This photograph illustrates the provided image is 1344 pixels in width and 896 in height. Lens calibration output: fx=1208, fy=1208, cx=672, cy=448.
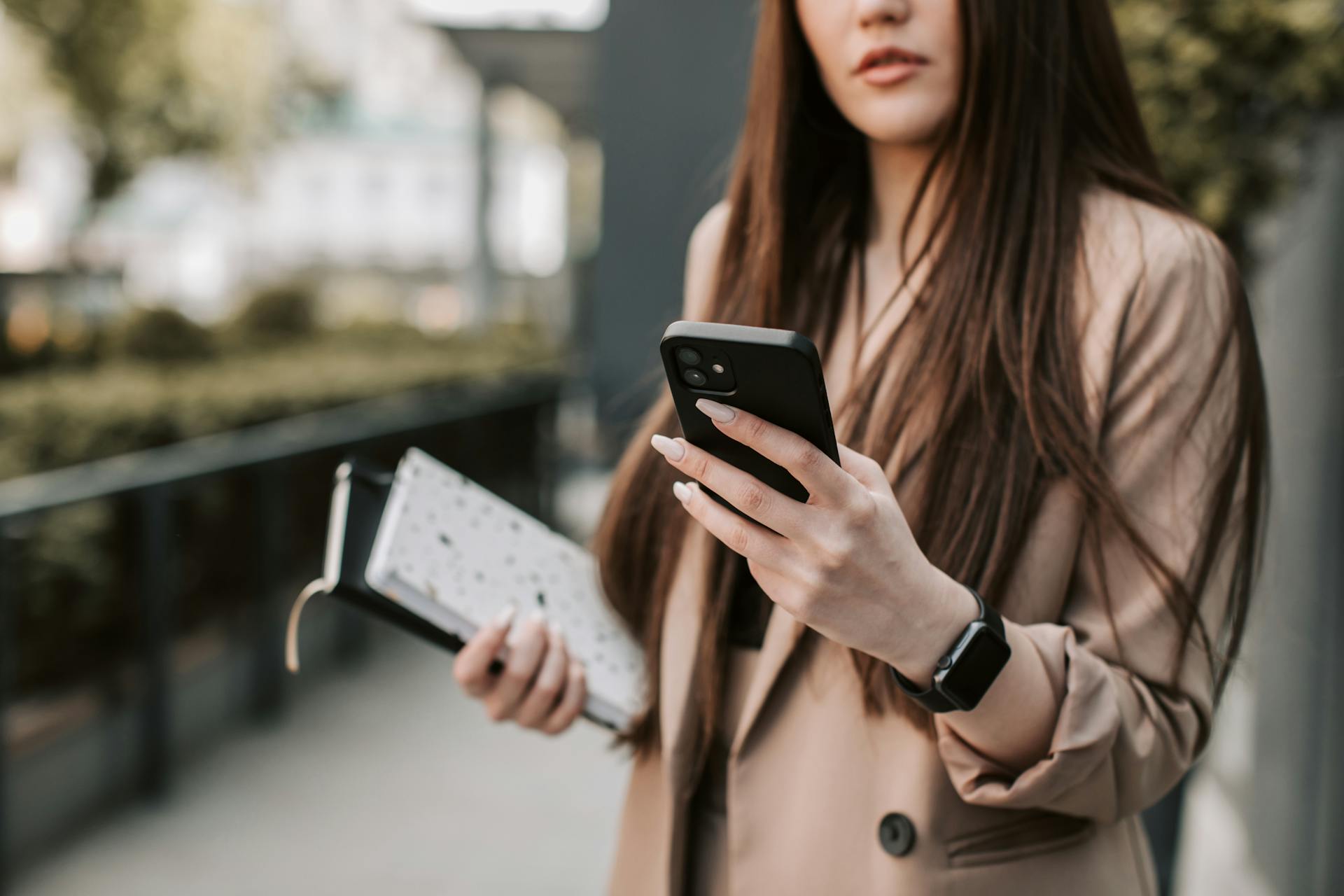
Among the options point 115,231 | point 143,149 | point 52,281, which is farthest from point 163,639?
point 115,231

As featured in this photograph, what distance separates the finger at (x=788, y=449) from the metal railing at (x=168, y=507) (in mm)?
3088

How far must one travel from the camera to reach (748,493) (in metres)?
0.88

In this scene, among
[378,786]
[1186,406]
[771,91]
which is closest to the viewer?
[1186,406]

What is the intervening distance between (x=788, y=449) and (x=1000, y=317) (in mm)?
483

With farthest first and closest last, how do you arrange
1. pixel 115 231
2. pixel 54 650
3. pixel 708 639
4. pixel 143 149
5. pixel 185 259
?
pixel 185 259 < pixel 115 231 < pixel 143 149 < pixel 54 650 < pixel 708 639

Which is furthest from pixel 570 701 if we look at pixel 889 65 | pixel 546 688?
pixel 889 65

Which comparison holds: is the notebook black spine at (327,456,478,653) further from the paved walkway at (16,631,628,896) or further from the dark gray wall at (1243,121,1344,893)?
the paved walkway at (16,631,628,896)

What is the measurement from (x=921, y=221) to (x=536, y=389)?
738 cm

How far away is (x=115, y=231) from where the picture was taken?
209ft

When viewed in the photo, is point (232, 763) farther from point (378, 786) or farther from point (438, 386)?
point (438, 386)

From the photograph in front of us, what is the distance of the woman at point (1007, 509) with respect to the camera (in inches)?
46.0

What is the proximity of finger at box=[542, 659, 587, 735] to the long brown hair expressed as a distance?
0.14 m

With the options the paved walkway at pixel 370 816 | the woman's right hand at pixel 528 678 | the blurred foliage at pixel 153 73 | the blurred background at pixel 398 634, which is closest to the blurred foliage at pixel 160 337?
the blurred background at pixel 398 634

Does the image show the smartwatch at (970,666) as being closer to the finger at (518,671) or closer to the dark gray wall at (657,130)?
the finger at (518,671)
